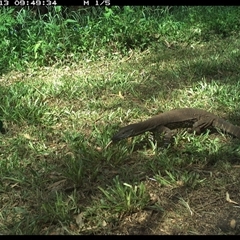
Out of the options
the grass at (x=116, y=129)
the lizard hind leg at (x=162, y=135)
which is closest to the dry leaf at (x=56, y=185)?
the grass at (x=116, y=129)

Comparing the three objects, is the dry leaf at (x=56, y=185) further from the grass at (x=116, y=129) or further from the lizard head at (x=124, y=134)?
the lizard head at (x=124, y=134)

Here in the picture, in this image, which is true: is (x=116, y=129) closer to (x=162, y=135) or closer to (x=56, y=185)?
(x=162, y=135)

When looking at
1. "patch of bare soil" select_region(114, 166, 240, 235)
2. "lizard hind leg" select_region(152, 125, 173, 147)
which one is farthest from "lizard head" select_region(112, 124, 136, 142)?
"patch of bare soil" select_region(114, 166, 240, 235)

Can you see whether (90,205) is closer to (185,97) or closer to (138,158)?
(138,158)

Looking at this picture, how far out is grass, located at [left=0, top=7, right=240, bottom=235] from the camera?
3447mm

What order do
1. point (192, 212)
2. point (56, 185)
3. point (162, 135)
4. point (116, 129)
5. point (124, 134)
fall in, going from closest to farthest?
point (192, 212)
point (56, 185)
point (124, 134)
point (162, 135)
point (116, 129)

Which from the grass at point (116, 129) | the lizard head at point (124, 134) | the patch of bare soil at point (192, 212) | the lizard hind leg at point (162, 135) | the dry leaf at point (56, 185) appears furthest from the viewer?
the lizard hind leg at point (162, 135)

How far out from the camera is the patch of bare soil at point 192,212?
330cm

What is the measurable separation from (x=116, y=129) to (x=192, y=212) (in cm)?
154

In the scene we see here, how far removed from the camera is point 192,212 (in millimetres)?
3453

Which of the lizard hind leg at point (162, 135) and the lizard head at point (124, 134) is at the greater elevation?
the lizard head at point (124, 134)

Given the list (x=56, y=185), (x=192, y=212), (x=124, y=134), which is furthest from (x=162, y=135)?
(x=56, y=185)

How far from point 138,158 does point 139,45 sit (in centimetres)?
327

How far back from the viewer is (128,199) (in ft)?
11.1
